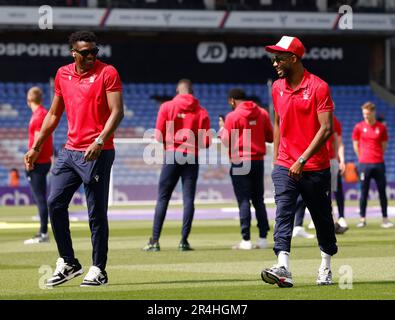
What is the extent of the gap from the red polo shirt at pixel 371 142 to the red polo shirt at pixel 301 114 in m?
11.5

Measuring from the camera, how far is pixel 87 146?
11.3 meters

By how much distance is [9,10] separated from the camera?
1657 inches

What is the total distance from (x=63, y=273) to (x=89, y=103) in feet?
5.55

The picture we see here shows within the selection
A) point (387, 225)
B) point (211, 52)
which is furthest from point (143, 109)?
point (387, 225)

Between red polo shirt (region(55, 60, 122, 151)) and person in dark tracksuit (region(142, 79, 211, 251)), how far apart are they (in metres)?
5.27

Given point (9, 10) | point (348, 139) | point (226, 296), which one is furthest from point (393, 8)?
point (226, 296)

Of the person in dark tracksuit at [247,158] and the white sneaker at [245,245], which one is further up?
the person in dark tracksuit at [247,158]

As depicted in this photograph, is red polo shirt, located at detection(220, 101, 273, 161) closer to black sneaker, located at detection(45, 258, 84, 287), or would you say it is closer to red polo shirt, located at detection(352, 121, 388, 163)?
red polo shirt, located at detection(352, 121, 388, 163)

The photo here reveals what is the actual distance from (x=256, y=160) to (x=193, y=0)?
1148 inches

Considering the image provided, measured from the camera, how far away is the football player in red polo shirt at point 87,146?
11.3 metres

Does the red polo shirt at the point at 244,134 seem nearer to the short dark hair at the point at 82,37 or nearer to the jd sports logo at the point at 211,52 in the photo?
the short dark hair at the point at 82,37

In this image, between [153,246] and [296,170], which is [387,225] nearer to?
[153,246]

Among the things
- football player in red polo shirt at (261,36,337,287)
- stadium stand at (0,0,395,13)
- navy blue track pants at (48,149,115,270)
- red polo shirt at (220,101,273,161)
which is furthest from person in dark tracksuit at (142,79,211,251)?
stadium stand at (0,0,395,13)

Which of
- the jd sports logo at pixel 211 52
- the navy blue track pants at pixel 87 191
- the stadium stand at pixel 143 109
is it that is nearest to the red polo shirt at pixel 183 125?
the navy blue track pants at pixel 87 191
